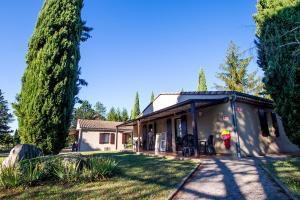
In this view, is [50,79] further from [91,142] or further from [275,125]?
[91,142]

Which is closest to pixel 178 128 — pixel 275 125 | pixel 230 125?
pixel 230 125

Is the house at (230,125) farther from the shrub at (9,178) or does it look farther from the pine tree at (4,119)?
the pine tree at (4,119)

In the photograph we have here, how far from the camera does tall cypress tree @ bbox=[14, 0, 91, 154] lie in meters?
7.65

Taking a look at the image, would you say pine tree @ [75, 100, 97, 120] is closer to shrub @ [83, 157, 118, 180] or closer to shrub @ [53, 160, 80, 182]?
shrub @ [83, 157, 118, 180]

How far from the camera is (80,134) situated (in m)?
23.9

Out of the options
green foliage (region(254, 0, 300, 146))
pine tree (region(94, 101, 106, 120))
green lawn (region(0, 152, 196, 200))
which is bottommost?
green lawn (region(0, 152, 196, 200))

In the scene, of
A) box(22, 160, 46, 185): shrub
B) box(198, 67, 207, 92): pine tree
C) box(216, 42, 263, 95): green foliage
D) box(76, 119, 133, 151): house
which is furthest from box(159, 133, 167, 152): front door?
box(216, 42, 263, 95): green foliage

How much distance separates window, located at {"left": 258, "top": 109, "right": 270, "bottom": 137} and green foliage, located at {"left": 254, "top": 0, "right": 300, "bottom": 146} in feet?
17.3

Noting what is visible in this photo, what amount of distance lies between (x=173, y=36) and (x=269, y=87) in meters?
7.61

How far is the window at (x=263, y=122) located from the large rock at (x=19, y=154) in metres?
11.1

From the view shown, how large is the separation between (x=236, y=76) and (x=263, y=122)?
16823 mm

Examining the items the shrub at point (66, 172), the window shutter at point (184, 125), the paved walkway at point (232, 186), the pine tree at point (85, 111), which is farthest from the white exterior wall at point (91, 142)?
the pine tree at point (85, 111)

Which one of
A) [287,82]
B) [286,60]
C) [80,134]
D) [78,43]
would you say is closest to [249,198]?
[287,82]

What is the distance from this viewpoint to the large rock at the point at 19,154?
5.87 m
